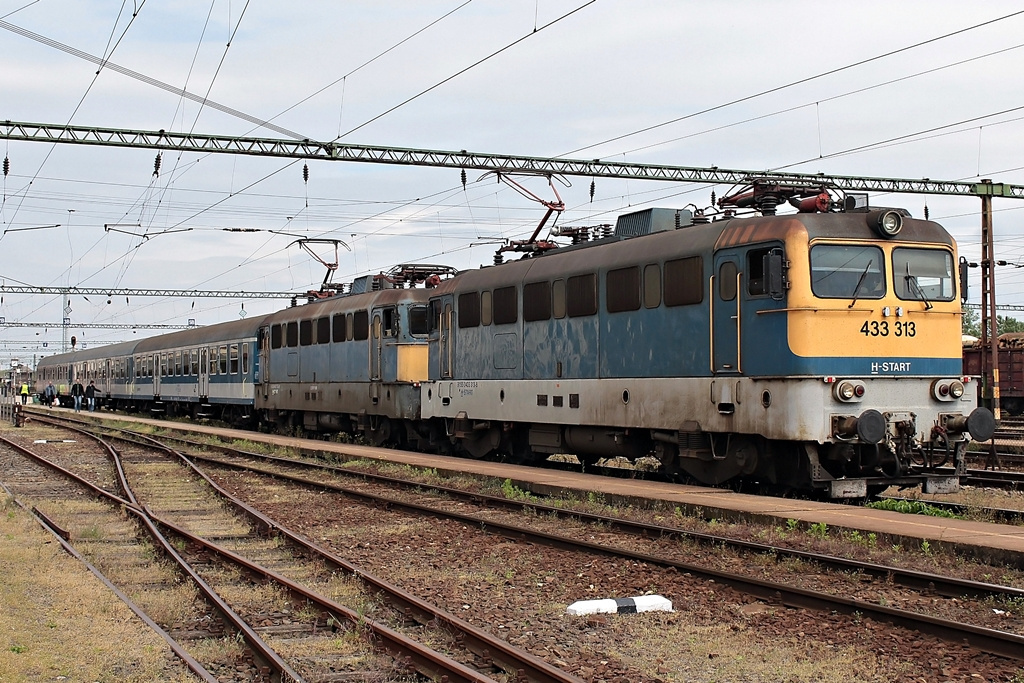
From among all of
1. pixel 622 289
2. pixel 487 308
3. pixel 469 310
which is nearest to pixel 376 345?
pixel 469 310

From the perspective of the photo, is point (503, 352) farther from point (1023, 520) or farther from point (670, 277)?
point (1023, 520)

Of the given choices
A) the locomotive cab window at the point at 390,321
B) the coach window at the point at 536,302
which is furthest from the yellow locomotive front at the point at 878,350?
the locomotive cab window at the point at 390,321

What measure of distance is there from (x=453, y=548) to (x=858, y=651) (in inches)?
218

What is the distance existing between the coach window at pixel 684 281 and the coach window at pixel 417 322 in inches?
427

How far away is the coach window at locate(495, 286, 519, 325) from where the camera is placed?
20.3 meters

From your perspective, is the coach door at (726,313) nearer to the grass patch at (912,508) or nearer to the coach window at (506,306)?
the grass patch at (912,508)

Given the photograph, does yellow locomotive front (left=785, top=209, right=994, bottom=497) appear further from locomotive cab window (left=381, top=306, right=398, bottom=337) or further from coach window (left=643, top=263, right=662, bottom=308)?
locomotive cab window (left=381, top=306, right=398, bottom=337)

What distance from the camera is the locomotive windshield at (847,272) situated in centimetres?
1387

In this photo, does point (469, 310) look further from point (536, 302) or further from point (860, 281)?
point (860, 281)

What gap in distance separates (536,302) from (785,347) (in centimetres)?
659

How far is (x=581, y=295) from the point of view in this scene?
1820 centimetres

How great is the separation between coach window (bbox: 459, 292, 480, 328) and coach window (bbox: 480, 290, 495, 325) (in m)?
0.17

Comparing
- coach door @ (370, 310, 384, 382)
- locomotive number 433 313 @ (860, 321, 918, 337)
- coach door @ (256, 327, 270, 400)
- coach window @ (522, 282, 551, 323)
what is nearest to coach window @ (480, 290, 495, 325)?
coach window @ (522, 282, 551, 323)

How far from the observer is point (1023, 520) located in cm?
1235
